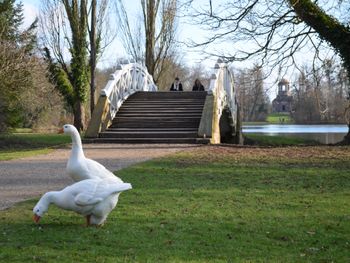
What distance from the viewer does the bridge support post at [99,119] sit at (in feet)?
70.5

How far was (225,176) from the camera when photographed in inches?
456

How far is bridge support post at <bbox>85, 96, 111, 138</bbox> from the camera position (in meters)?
21.5

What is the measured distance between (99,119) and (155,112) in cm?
329

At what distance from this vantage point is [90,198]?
6395 mm

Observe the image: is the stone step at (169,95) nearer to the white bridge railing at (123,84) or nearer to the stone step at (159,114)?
the white bridge railing at (123,84)

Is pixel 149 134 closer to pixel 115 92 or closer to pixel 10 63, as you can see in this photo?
pixel 115 92

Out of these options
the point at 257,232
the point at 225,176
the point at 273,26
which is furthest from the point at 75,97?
the point at 257,232

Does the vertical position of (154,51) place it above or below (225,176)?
above

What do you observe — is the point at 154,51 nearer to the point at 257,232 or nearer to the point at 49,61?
the point at 49,61

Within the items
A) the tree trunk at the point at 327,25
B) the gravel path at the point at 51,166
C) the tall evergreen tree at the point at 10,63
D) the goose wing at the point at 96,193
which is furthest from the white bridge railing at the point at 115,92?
the goose wing at the point at 96,193

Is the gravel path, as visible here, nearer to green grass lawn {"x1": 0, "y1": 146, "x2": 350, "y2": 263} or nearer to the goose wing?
green grass lawn {"x1": 0, "y1": 146, "x2": 350, "y2": 263}

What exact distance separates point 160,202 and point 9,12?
79.5 feet

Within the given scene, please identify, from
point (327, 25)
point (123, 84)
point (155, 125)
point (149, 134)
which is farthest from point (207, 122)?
point (123, 84)

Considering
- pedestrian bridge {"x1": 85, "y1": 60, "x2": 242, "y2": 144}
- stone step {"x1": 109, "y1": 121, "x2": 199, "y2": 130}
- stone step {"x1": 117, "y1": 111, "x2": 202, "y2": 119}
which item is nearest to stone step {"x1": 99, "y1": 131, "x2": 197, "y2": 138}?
pedestrian bridge {"x1": 85, "y1": 60, "x2": 242, "y2": 144}
